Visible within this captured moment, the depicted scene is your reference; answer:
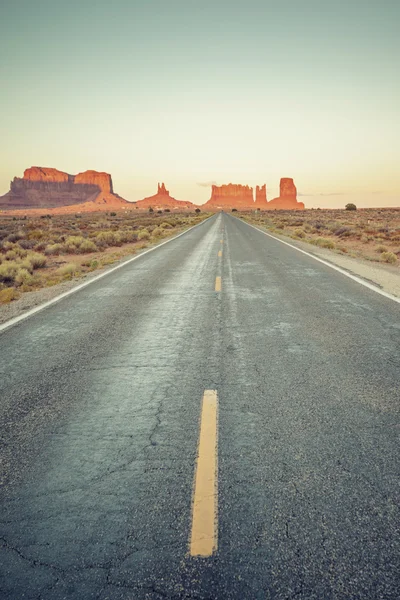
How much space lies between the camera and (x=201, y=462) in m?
2.56

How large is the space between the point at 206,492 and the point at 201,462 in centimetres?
29

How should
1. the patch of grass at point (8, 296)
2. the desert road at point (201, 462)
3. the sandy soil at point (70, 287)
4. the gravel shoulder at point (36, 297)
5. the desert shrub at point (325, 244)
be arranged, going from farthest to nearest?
the desert shrub at point (325, 244)
the patch of grass at point (8, 296)
the sandy soil at point (70, 287)
the gravel shoulder at point (36, 297)
the desert road at point (201, 462)

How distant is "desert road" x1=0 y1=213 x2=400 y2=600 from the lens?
1796 mm

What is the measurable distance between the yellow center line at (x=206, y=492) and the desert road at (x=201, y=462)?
1 centimetres

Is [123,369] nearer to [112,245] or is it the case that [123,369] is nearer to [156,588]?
[156,588]

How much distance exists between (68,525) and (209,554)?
2.89 ft

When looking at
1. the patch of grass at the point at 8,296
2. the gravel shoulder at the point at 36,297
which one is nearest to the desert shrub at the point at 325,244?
the gravel shoulder at the point at 36,297

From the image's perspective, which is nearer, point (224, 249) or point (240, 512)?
point (240, 512)

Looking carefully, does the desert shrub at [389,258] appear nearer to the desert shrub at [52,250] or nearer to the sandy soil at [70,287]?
the sandy soil at [70,287]

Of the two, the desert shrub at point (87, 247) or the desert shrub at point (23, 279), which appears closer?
the desert shrub at point (23, 279)

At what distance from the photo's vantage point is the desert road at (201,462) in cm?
180

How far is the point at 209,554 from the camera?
1865 millimetres

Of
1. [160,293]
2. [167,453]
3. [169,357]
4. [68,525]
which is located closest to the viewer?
[68,525]

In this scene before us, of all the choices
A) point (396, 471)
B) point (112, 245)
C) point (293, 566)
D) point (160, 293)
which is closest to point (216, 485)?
point (293, 566)
